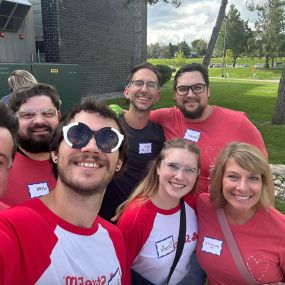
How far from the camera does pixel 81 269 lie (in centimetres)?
165

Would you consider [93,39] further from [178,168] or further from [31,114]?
[178,168]

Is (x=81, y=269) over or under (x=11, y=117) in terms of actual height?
under

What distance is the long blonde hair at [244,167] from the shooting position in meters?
2.50

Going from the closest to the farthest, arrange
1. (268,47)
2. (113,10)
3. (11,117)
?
(11,117)
(113,10)
(268,47)

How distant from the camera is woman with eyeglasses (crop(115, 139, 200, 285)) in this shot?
2404mm

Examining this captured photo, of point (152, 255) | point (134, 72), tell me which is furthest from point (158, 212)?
point (134, 72)

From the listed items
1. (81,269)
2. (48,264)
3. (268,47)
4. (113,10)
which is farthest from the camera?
(268,47)

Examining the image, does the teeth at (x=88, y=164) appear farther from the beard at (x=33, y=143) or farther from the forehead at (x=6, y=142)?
the beard at (x=33, y=143)

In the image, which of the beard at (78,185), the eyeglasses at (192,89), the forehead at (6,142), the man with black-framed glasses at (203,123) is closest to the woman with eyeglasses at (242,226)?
the man with black-framed glasses at (203,123)

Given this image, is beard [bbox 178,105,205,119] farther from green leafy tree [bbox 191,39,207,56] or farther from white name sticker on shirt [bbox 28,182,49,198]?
green leafy tree [bbox 191,39,207,56]

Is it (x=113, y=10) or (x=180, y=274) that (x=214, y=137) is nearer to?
(x=180, y=274)

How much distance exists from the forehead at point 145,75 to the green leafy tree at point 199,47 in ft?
268

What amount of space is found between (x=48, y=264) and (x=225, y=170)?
4.96 feet

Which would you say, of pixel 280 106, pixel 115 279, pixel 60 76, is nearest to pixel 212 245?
pixel 115 279
